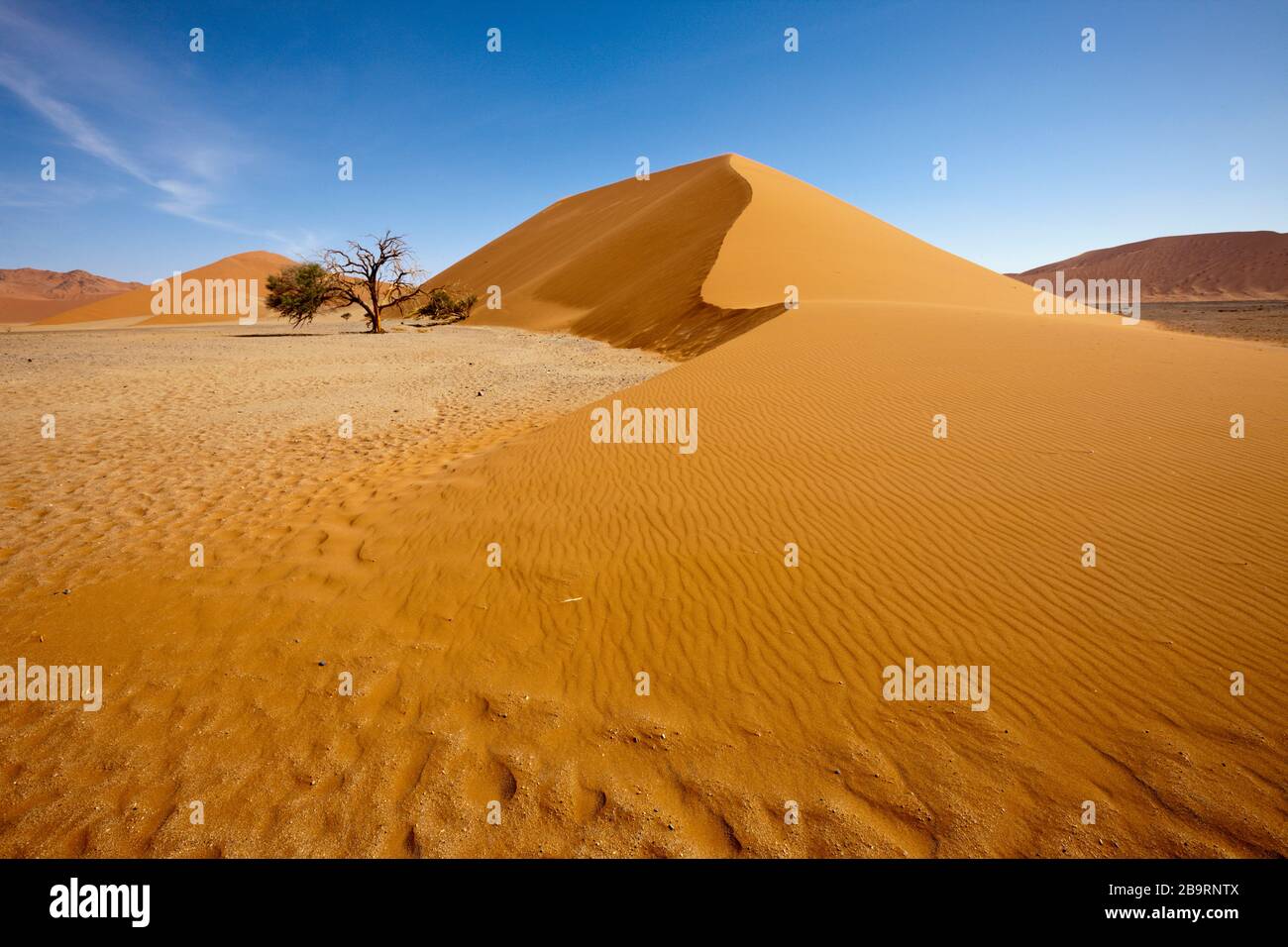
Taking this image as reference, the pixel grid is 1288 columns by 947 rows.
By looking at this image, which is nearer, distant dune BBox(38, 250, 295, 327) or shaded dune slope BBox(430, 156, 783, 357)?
shaded dune slope BBox(430, 156, 783, 357)

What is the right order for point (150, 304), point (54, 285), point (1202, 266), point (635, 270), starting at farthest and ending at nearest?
point (54, 285)
point (1202, 266)
point (150, 304)
point (635, 270)

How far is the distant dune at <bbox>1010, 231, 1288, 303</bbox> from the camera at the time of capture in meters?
64.3

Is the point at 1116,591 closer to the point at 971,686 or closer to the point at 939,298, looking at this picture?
the point at 971,686

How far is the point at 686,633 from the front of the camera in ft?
14.0

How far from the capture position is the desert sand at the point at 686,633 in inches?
112

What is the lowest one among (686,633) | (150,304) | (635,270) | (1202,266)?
(686,633)

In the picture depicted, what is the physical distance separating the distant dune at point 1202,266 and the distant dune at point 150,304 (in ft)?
333

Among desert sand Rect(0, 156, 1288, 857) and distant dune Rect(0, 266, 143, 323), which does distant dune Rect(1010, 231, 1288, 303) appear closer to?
desert sand Rect(0, 156, 1288, 857)

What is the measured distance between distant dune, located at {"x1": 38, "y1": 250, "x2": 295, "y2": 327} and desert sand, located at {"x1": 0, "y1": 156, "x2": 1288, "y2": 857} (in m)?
42.9

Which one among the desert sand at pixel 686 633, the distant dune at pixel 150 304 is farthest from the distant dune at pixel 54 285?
the desert sand at pixel 686 633

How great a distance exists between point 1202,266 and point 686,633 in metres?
110

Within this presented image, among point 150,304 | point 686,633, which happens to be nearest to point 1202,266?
point 686,633

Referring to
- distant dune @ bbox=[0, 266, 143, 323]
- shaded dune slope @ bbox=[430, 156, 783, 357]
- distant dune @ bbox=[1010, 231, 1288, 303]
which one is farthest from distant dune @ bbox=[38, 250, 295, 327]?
distant dune @ bbox=[1010, 231, 1288, 303]

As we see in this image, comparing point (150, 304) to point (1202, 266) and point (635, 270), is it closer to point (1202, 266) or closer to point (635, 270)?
point (635, 270)
